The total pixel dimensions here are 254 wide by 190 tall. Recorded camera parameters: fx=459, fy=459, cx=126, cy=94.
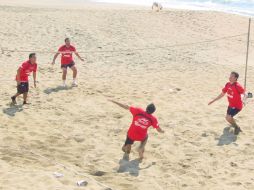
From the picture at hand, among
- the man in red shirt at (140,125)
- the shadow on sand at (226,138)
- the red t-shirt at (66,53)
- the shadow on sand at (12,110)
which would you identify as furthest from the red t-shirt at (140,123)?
the red t-shirt at (66,53)

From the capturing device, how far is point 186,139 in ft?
32.4

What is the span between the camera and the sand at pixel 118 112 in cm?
807

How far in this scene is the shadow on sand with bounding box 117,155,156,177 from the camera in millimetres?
8242

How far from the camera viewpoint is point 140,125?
8555 mm

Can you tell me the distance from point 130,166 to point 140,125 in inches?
30.6

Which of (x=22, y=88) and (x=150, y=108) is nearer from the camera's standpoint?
(x=150, y=108)

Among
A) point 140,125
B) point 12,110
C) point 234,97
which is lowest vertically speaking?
point 12,110

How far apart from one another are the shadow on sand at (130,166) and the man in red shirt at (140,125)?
0.15 metres

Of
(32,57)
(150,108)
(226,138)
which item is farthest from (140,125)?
(32,57)

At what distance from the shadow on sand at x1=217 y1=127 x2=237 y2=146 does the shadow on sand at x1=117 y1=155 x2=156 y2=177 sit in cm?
192

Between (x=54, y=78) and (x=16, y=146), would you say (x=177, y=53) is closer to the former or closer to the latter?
(x=54, y=78)

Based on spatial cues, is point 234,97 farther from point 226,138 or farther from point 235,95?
point 226,138

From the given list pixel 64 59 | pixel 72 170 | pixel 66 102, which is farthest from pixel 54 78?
pixel 72 170

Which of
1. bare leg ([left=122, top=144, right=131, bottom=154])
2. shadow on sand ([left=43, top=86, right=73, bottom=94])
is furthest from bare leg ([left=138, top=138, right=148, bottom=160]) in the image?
shadow on sand ([left=43, top=86, right=73, bottom=94])
